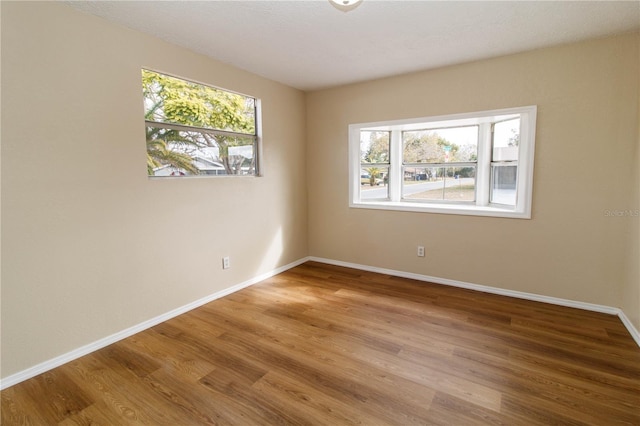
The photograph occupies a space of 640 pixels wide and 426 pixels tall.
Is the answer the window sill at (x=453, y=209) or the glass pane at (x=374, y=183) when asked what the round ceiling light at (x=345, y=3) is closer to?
the window sill at (x=453, y=209)

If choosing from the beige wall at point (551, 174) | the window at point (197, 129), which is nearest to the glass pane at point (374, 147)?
the beige wall at point (551, 174)

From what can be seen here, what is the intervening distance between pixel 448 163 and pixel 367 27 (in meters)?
2.22

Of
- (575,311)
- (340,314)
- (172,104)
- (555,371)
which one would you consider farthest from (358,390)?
(172,104)

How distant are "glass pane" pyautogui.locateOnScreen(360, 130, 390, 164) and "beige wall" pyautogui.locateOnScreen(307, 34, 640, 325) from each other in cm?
36

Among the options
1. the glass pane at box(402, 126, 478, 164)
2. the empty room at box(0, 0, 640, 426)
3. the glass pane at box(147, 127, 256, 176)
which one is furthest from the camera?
the glass pane at box(402, 126, 478, 164)

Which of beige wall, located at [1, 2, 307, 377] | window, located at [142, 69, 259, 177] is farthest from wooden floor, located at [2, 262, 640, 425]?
window, located at [142, 69, 259, 177]

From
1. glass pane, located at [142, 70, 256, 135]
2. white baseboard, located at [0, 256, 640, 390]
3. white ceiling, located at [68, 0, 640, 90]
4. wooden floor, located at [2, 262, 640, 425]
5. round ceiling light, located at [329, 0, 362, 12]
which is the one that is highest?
white ceiling, located at [68, 0, 640, 90]

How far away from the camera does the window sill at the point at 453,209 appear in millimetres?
3288

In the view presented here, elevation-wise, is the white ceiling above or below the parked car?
above

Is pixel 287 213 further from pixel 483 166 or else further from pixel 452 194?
pixel 483 166

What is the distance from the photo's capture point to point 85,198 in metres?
2.34

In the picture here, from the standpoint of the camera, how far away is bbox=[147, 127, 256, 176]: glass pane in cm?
284

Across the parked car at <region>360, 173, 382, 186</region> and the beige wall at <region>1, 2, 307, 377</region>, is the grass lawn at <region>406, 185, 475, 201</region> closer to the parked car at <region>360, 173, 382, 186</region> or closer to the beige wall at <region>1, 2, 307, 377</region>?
the parked car at <region>360, 173, 382, 186</region>

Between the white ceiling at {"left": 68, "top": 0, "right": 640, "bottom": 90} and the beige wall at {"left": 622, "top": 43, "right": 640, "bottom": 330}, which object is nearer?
the white ceiling at {"left": 68, "top": 0, "right": 640, "bottom": 90}
